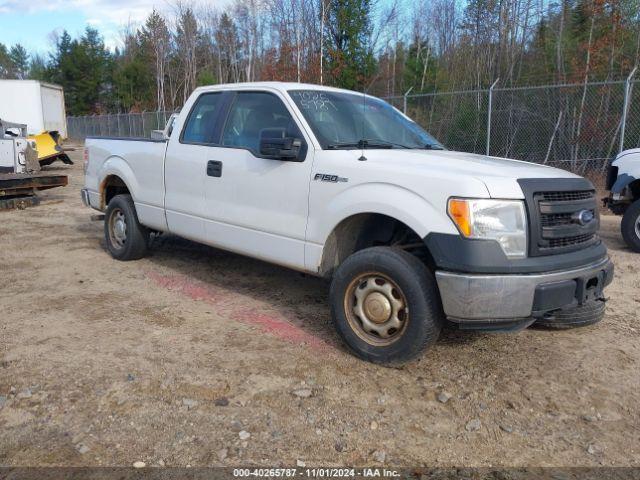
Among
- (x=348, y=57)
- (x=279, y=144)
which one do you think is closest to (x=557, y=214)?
(x=279, y=144)

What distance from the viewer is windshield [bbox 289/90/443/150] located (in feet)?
14.5

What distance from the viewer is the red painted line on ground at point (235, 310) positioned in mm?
4391

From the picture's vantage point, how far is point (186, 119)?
5.61 m

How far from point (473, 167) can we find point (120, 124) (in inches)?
1307

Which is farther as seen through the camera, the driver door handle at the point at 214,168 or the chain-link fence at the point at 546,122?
the chain-link fence at the point at 546,122

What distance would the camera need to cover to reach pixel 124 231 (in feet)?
21.7

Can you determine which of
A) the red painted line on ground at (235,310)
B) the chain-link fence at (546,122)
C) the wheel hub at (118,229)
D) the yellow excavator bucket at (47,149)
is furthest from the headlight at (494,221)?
the yellow excavator bucket at (47,149)

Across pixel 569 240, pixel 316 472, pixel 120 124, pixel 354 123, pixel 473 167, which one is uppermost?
pixel 120 124

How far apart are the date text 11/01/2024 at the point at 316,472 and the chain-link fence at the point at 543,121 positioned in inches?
442

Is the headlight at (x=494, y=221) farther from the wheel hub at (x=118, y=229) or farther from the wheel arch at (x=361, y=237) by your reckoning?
the wheel hub at (x=118, y=229)

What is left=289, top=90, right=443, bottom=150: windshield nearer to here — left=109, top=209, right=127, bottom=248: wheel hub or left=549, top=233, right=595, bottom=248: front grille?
left=549, top=233, right=595, bottom=248: front grille

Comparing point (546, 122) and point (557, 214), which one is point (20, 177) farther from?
point (546, 122)

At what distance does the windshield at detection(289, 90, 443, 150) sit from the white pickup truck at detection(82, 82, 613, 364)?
2 centimetres

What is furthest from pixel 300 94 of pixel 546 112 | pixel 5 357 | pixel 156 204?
pixel 546 112
